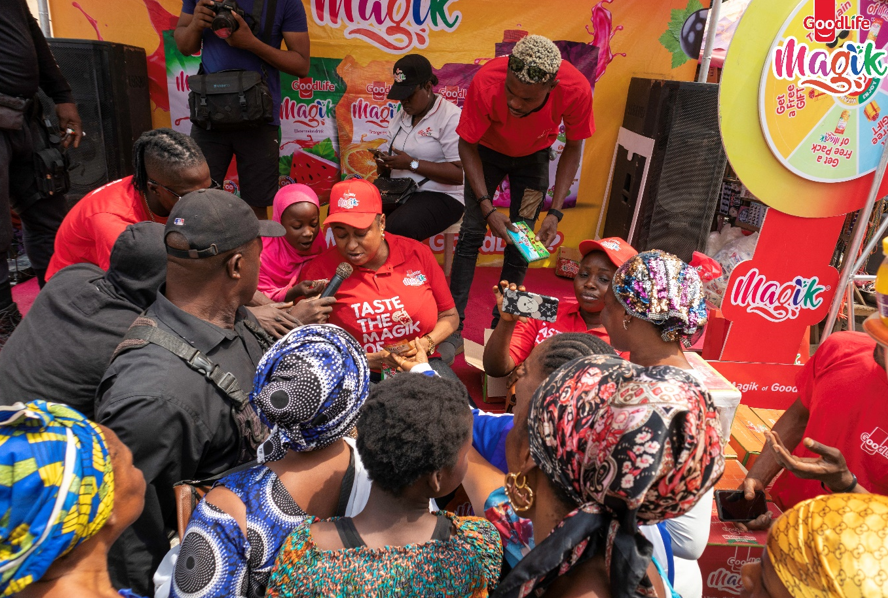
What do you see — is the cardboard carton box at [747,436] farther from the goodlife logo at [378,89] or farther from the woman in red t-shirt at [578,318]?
the goodlife logo at [378,89]

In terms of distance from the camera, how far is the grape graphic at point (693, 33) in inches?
208

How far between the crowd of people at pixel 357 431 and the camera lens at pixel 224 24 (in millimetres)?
996

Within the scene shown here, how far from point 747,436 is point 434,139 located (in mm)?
2847

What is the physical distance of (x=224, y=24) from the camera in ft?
11.8

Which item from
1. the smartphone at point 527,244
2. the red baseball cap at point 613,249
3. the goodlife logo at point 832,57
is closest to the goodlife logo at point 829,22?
the goodlife logo at point 832,57

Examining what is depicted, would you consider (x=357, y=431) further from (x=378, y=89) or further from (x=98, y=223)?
(x=378, y=89)

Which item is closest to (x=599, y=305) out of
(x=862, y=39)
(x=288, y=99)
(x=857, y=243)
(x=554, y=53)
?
(x=554, y=53)

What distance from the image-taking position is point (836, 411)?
2.14 meters

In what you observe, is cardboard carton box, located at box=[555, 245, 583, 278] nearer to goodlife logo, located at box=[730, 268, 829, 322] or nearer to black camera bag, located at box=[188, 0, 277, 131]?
goodlife logo, located at box=[730, 268, 829, 322]

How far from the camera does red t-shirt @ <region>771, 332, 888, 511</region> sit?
199 centimetres

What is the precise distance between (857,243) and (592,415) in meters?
3.11

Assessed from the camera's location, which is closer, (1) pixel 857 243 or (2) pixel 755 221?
(1) pixel 857 243

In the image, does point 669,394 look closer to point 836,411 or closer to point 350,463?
point 350,463

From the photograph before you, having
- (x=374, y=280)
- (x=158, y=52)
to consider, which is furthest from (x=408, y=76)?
(x=158, y=52)
